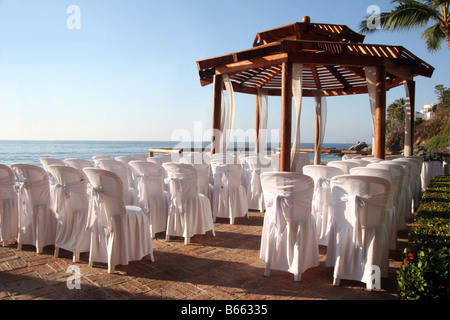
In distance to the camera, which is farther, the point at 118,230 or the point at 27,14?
the point at 27,14

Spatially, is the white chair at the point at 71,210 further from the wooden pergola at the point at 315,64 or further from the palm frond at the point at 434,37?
the palm frond at the point at 434,37

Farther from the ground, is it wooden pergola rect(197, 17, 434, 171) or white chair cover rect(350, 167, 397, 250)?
wooden pergola rect(197, 17, 434, 171)

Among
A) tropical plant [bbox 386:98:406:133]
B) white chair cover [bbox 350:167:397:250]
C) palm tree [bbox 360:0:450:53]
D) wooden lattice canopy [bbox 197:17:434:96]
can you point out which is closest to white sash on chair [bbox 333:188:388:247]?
white chair cover [bbox 350:167:397:250]

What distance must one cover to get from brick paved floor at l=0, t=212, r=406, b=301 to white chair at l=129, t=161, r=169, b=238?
56cm

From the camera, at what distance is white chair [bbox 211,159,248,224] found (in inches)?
205

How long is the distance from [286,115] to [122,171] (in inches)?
127

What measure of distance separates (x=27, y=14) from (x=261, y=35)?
4.87 m

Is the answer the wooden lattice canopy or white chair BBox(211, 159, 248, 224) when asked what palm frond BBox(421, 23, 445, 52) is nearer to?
the wooden lattice canopy

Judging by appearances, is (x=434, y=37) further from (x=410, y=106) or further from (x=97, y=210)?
(x=97, y=210)

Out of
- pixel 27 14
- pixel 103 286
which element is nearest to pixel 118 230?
pixel 103 286

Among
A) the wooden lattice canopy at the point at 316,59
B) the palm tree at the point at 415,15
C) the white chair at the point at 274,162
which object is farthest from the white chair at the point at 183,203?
the palm tree at the point at 415,15

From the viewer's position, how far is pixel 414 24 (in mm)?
11484

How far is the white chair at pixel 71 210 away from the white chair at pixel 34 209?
0.72 ft
